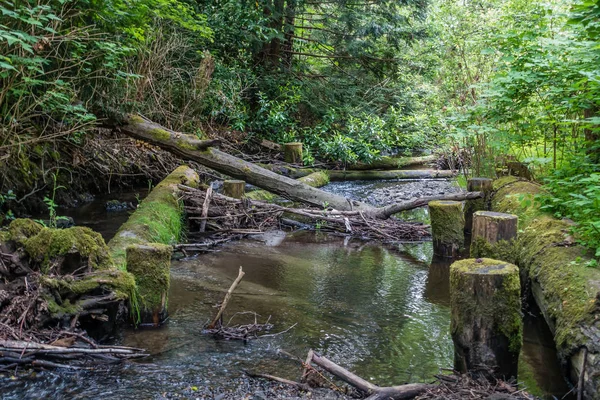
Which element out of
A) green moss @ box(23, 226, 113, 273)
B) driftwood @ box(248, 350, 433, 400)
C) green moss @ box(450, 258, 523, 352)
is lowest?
driftwood @ box(248, 350, 433, 400)

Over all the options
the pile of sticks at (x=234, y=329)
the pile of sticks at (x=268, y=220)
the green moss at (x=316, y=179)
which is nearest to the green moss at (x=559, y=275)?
the pile of sticks at (x=234, y=329)

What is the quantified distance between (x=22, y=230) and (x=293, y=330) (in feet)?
7.89

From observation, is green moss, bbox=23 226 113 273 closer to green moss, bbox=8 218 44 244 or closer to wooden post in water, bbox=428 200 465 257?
green moss, bbox=8 218 44 244

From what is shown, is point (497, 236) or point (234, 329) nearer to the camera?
point (234, 329)

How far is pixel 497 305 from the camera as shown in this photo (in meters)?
3.63

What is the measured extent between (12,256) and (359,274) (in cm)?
404

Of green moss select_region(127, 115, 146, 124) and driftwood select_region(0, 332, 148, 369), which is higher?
green moss select_region(127, 115, 146, 124)

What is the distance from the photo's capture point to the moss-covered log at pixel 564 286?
11.0ft

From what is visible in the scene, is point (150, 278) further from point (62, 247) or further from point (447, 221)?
point (447, 221)

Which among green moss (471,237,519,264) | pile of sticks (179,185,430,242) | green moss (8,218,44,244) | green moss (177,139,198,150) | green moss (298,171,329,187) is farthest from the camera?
green moss (298,171,329,187)

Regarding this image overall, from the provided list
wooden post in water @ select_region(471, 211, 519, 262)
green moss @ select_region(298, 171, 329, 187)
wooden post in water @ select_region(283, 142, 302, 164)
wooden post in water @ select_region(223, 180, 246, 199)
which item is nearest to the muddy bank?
green moss @ select_region(298, 171, 329, 187)

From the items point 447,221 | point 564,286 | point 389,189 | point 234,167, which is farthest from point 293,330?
point 389,189

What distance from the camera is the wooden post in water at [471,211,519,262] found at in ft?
18.3

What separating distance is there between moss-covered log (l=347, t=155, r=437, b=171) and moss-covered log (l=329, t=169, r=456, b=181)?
1.26 ft
